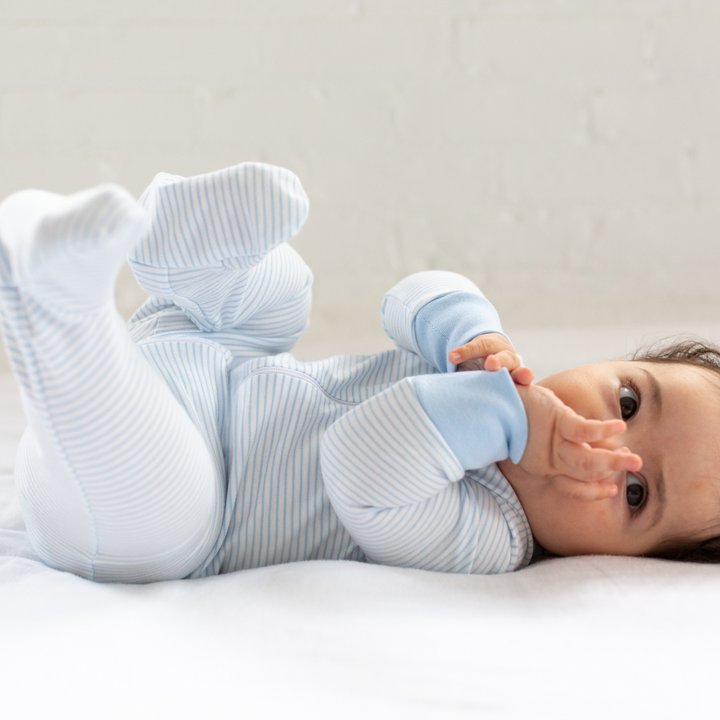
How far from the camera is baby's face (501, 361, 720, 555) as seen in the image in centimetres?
76

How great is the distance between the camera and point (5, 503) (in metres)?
0.91

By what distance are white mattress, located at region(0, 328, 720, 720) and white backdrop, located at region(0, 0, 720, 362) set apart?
846mm

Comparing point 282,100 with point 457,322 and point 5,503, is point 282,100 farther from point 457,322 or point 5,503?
point 5,503

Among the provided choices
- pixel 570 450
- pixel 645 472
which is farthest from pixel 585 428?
pixel 645 472

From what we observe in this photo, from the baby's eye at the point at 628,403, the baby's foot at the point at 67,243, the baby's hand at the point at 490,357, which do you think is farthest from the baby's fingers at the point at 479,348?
the baby's foot at the point at 67,243

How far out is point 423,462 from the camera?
0.70 meters

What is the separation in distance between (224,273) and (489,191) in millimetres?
959

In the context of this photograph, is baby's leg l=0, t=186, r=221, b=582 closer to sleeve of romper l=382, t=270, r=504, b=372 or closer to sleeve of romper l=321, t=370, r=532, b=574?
sleeve of romper l=321, t=370, r=532, b=574

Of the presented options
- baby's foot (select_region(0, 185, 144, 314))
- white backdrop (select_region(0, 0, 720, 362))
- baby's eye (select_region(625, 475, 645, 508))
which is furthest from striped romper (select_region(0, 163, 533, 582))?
white backdrop (select_region(0, 0, 720, 362))

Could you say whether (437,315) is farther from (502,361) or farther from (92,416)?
(92,416)

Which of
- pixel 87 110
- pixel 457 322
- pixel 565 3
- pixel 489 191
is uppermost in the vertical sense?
pixel 565 3

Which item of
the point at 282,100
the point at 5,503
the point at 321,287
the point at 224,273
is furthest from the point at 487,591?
the point at 282,100

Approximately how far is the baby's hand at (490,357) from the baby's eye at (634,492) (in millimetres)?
154

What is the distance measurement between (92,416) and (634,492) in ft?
1.81
